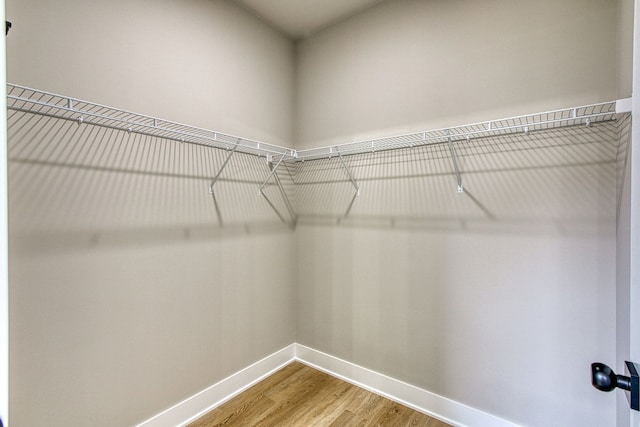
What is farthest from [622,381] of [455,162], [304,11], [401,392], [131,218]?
[304,11]

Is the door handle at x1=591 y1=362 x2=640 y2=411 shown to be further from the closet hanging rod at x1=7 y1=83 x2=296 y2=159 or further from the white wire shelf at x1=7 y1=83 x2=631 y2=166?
the closet hanging rod at x1=7 y1=83 x2=296 y2=159

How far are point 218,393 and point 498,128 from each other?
236 centimetres

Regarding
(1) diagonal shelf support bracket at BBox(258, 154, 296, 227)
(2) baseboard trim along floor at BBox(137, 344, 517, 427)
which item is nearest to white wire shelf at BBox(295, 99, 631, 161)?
(1) diagonal shelf support bracket at BBox(258, 154, 296, 227)

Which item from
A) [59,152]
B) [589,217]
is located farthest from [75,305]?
[589,217]

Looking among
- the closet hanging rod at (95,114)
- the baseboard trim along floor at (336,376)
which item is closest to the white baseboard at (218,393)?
the baseboard trim along floor at (336,376)

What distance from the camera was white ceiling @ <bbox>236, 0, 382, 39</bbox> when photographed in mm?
2025

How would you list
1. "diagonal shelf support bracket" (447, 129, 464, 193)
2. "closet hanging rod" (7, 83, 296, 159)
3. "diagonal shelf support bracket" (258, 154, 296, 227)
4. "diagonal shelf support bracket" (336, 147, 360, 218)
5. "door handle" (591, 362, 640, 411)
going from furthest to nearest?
"diagonal shelf support bracket" (258, 154, 296, 227), "diagonal shelf support bracket" (336, 147, 360, 218), "diagonal shelf support bracket" (447, 129, 464, 193), "closet hanging rod" (7, 83, 296, 159), "door handle" (591, 362, 640, 411)

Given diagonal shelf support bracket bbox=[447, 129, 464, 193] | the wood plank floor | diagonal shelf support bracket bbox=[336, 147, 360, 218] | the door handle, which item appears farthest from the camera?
diagonal shelf support bracket bbox=[336, 147, 360, 218]

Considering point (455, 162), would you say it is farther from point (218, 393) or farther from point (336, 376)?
point (218, 393)

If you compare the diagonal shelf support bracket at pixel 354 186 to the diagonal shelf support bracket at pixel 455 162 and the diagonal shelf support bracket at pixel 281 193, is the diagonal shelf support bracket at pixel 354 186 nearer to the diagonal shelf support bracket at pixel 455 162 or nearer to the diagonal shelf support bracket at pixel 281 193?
the diagonal shelf support bracket at pixel 281 193

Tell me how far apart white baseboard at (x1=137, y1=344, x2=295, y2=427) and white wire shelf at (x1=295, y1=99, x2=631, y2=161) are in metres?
1.65

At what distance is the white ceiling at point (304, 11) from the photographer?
203 cm

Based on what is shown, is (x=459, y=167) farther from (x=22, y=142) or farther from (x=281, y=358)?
(x=22, y=142)

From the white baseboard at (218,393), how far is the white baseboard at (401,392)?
26 cm
